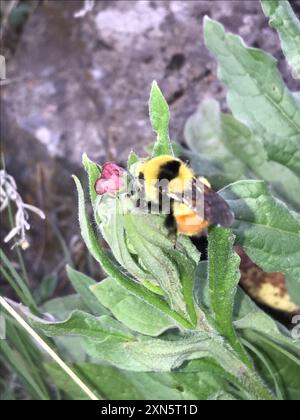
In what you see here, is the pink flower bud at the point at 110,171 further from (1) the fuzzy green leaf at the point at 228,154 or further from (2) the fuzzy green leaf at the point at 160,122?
(1) the fuzzy green leaf at the point at 228,154

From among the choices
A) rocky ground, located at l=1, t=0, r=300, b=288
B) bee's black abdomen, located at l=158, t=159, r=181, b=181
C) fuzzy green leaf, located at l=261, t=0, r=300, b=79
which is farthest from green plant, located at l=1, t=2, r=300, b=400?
rocky ground, located at l=1, t=0, r=300, b=288

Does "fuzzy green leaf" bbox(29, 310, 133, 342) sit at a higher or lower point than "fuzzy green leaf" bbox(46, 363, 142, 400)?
higher

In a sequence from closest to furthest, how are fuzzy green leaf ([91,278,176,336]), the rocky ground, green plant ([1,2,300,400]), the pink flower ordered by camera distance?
the pink flower → green plant ([1,2,300,400]) → fuzzy green leaf ([91,278,176,336]) → the rocky ground

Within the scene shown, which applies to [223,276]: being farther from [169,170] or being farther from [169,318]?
[169,170]

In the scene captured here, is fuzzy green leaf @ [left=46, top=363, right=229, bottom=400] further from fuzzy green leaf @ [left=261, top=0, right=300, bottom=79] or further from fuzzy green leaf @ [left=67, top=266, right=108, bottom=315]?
fuzzy green leaf @ [left=261, top=0, right=300, bottom=79]

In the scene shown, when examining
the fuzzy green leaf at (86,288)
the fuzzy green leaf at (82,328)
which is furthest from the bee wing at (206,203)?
the fuzzy green leaf at (86,288)

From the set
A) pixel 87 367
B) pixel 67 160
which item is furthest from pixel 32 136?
pixel 87 367
